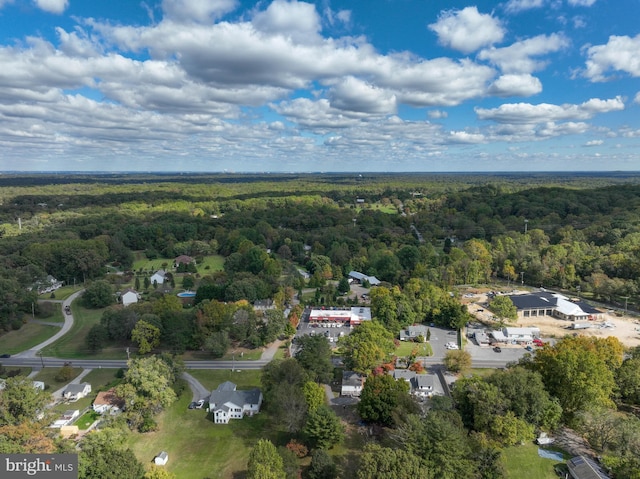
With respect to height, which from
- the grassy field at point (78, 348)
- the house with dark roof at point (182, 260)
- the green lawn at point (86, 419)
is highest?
the house with dark roof at point (182, 260)

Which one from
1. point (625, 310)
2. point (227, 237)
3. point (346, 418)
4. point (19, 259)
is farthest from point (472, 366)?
point (19, 259)

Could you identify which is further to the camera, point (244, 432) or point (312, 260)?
point (312, 260)

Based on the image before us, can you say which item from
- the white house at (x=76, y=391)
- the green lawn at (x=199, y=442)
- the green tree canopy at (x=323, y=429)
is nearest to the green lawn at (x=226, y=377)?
the green lawn at (x=199, y=442)

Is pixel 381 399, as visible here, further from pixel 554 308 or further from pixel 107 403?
pixel 554 308

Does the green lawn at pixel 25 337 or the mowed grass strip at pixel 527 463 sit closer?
the mowed grass strip at pixel 527 463

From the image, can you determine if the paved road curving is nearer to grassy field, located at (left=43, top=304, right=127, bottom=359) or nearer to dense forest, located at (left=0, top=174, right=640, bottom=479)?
grassy field, located at (left=43, top=304, right=127, bottom=359)

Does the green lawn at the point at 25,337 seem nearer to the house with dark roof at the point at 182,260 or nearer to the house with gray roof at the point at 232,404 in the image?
the house with dark roof at the point at 182,260

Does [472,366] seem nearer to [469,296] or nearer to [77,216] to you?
[469,296]
